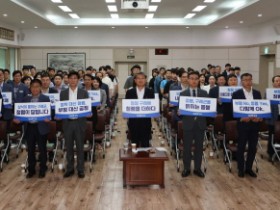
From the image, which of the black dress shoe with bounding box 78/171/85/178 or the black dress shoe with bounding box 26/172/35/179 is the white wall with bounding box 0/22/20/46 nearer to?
the black dress shoe with bounding box 26/172/35/179

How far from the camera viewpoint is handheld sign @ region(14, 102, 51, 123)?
19.1 ft

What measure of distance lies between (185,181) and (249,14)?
9.37m

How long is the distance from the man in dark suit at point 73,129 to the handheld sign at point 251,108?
98.6 inches

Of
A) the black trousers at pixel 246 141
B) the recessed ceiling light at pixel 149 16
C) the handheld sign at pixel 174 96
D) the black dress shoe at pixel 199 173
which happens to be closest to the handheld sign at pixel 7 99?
the handheld sign at pixel 174 96

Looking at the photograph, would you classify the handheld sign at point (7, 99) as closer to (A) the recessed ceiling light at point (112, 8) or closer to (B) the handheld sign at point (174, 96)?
(B) the handheld sign at point (174, 96)

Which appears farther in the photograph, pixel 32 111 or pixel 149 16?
pixel 149 16

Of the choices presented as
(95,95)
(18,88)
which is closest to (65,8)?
(18,88)

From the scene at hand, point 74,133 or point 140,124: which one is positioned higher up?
point 140,124

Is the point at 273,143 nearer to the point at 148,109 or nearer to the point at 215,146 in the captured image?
the point at 215,146

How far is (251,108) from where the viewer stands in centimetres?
594

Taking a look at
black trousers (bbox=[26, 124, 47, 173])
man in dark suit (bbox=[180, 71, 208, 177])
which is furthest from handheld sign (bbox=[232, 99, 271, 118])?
black trousers (bbox=[26, 124, 47, 173])

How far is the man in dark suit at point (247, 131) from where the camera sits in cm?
596

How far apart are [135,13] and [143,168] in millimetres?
10641

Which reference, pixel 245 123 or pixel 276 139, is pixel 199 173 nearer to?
pixel 245 123
